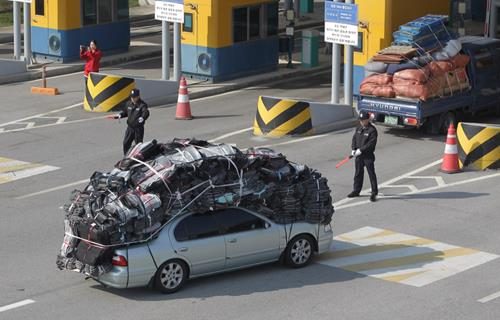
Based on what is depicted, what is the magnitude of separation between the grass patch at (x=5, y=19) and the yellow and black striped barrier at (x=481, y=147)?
25.4 meters

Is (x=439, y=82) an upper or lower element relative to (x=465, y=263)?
upper

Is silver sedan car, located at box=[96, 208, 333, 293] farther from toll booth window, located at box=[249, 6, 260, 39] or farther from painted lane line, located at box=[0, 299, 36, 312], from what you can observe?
toll booth window, located at box=[249, 6, 260, 39]

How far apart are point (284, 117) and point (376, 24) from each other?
465 centimetres

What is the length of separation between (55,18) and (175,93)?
6.58 metres

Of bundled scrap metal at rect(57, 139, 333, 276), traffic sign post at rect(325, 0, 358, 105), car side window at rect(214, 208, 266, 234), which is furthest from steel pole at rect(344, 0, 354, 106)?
car side window at rect(214, 208, 266, 234)

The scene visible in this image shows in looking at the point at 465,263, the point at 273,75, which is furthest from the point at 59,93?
the point at 465,263

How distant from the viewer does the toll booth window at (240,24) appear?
115 ft

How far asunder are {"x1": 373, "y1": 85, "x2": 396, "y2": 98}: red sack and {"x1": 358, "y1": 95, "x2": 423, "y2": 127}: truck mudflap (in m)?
0.10

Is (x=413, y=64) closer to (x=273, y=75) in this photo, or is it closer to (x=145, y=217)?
(x=273, y=75)

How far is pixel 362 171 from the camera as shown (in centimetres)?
2200

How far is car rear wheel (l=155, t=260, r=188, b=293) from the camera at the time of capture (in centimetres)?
1669

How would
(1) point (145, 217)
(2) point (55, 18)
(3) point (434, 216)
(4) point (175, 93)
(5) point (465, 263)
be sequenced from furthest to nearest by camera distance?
(2) point (55, 18), (4) point (175, 93), (3) point (434, 216), (5) point (465, 263), (1) point (145, 217)

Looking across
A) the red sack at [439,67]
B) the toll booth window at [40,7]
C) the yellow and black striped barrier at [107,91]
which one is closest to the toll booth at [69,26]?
the toll booth window at [40,7]

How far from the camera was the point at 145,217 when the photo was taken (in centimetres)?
1650
